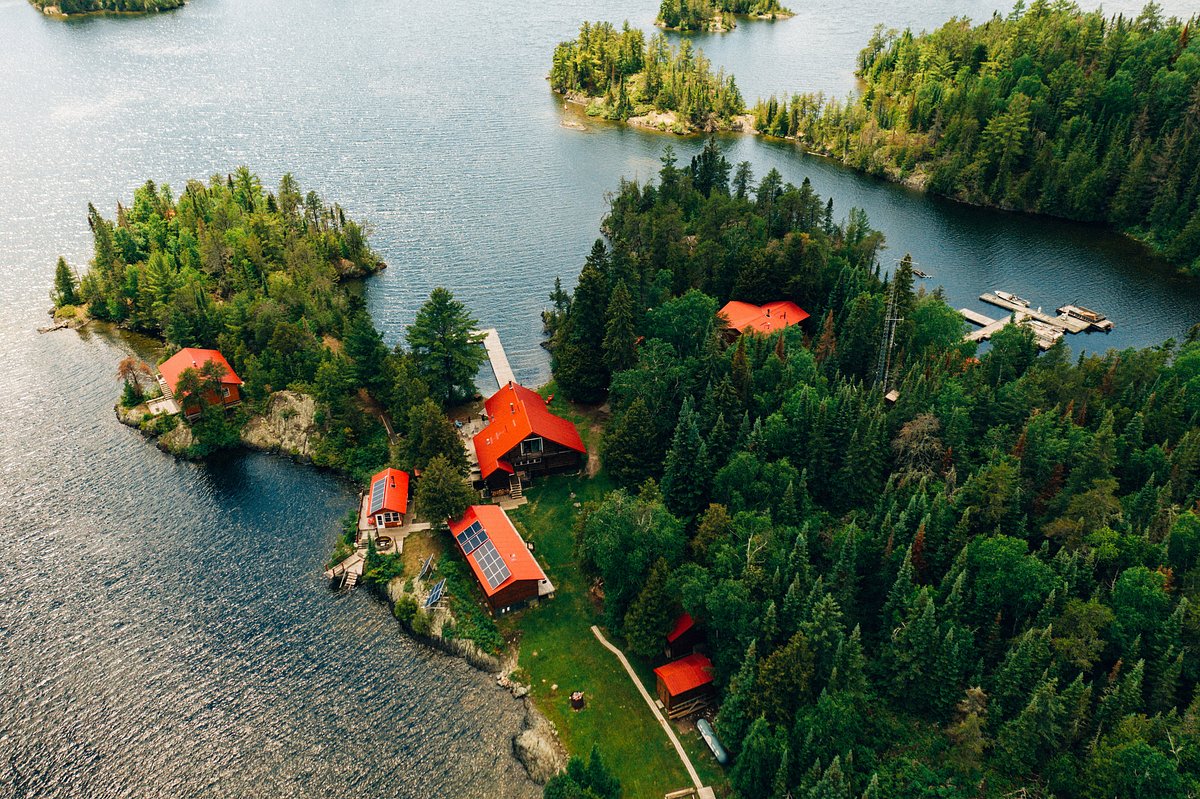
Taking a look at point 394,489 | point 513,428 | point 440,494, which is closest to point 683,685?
point 440,494

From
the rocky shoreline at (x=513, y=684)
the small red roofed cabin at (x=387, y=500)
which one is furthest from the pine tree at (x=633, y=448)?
the small red roofed cabin at (x=387, y=500)

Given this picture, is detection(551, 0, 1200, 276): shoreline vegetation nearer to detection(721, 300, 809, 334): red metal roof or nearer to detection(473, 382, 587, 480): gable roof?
detection(721, 300, 809, 334): red metal roof

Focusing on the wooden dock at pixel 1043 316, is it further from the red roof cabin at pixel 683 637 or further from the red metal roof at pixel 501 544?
the red metal roof at pixel 501 544

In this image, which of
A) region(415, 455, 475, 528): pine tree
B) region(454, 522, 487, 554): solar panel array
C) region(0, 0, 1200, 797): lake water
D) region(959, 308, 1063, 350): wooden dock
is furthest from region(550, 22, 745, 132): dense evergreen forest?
region(454, 522, 487, 554): solar panel array

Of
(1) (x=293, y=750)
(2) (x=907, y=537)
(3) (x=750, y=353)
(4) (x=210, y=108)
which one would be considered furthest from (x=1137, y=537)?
(4) (x=210, y=108)

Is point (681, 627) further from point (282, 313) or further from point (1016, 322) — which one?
point (1016, 322)

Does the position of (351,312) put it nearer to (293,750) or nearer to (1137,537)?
(293,750)
